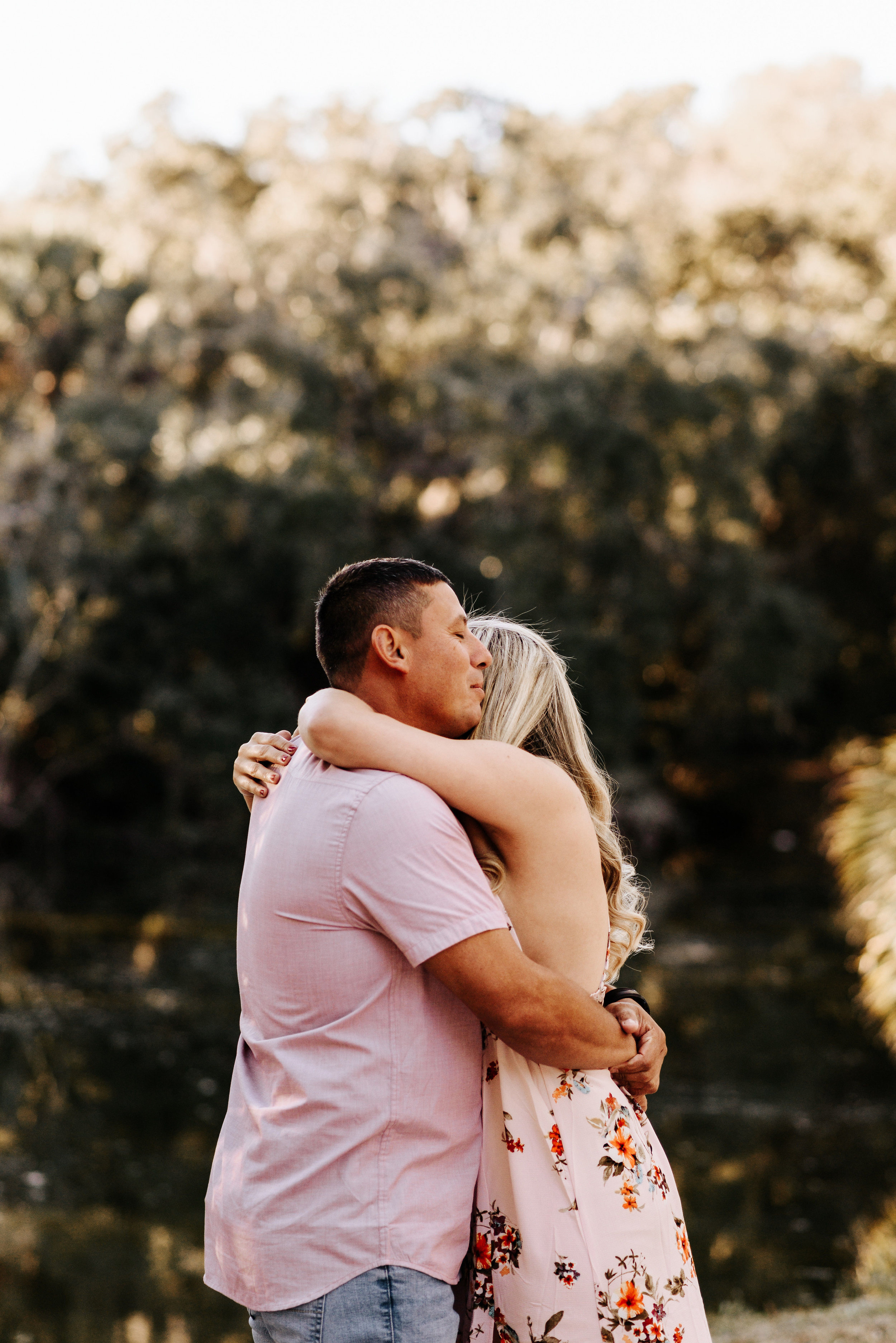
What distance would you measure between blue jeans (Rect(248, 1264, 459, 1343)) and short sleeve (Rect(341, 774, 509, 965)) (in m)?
0.46

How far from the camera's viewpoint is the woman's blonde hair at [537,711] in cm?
231

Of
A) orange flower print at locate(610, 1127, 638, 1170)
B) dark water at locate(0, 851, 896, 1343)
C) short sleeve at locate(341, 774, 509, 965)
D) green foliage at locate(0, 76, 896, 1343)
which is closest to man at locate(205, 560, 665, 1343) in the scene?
short sleeve at locate(341, 774, 509, 965)

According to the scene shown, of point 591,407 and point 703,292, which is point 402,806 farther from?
point 703,292

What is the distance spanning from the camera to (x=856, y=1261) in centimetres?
571

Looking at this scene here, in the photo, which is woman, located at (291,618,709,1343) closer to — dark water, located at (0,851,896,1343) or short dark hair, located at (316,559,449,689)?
short dark hair, located at (316,559,449,689)

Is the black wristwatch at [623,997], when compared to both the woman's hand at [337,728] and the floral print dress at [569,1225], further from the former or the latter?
the woman's hand at [337,728]

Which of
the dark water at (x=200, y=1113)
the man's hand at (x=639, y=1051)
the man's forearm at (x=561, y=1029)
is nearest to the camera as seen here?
the man's forearm at (x=561, y=1029)

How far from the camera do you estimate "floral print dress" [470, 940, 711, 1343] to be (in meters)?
2.06

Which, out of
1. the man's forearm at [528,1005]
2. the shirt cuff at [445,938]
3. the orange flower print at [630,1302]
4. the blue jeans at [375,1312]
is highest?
the shirt cuff at [445,938]

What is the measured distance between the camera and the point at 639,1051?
2217mm

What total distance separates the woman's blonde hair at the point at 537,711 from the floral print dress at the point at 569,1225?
37 cm

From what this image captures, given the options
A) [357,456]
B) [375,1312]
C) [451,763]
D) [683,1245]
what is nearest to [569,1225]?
[683,1245]

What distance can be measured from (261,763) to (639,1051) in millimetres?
800

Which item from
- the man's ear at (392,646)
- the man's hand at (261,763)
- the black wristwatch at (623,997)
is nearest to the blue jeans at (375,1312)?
the black wristwatch at (623,997)
